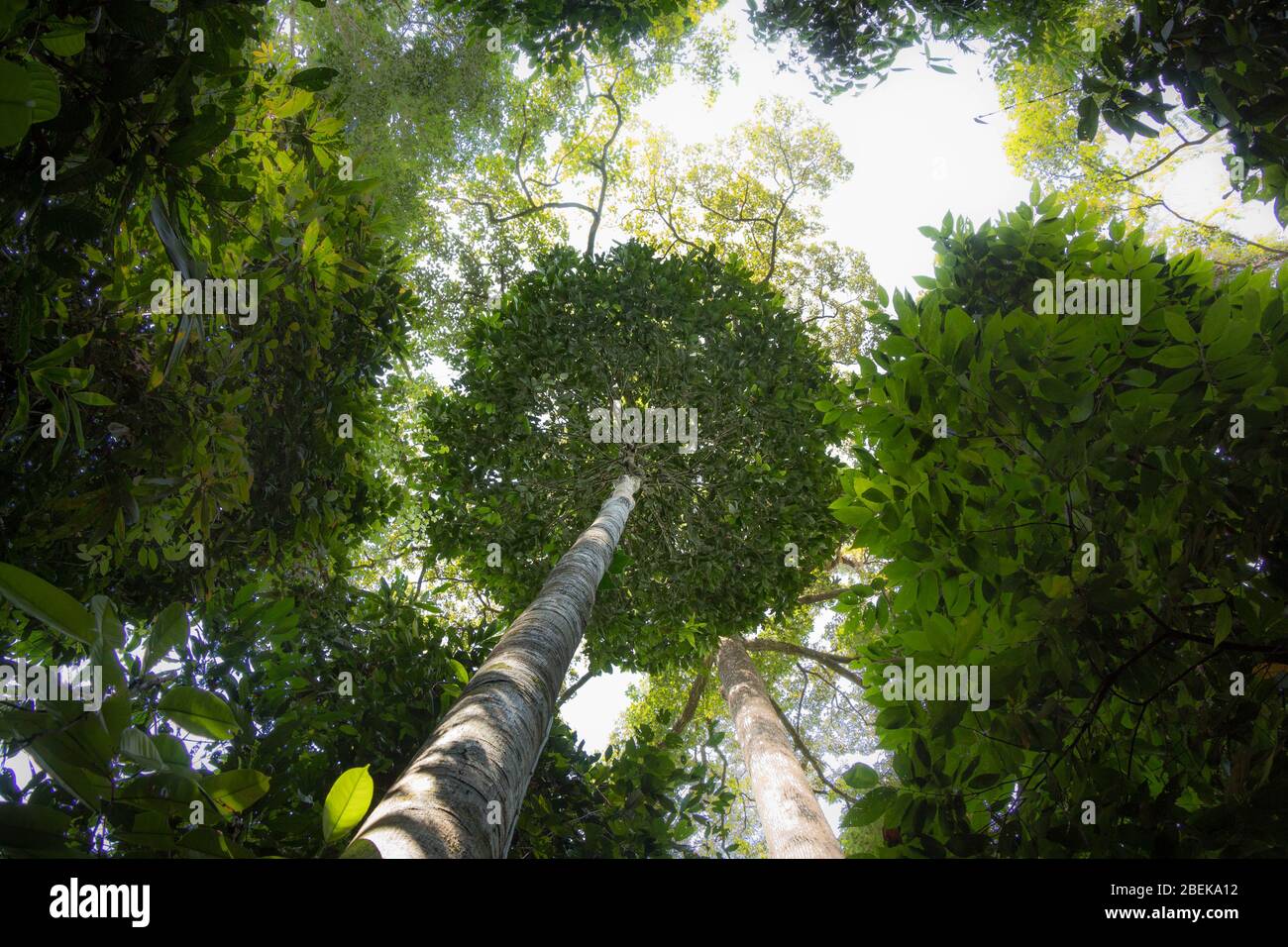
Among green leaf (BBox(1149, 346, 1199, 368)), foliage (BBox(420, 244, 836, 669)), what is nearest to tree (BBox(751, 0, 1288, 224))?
green leaf (BBox(1149, 346, 1199, 368))

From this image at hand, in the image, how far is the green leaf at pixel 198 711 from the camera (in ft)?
4.42

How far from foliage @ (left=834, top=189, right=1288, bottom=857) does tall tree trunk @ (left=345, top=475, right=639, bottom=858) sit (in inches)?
50.2

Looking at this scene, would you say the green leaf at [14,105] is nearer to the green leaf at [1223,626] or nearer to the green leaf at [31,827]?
the green leaf at [31,827]

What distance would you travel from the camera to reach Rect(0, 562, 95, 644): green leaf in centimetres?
104

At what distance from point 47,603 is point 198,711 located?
1.33 feet

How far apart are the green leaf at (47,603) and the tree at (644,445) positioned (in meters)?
5.97

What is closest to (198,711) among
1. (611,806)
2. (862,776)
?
(862,776)

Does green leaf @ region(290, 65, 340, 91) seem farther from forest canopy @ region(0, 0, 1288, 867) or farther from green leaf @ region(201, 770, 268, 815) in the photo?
green leaf @ region(201, 770, 268, 815)

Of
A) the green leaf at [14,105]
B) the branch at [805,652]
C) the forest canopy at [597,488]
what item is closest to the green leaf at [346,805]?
the forest canopy at [597,488]

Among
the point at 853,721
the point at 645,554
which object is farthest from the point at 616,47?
the point at 853,721

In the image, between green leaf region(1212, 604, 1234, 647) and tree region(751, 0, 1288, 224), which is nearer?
green leaf region(1212, 604, 1234, 647)

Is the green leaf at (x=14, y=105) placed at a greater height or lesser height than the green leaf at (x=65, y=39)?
lesser

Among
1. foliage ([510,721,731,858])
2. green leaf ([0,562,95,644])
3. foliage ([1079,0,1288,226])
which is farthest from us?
foliage ([510,721,731,858])
